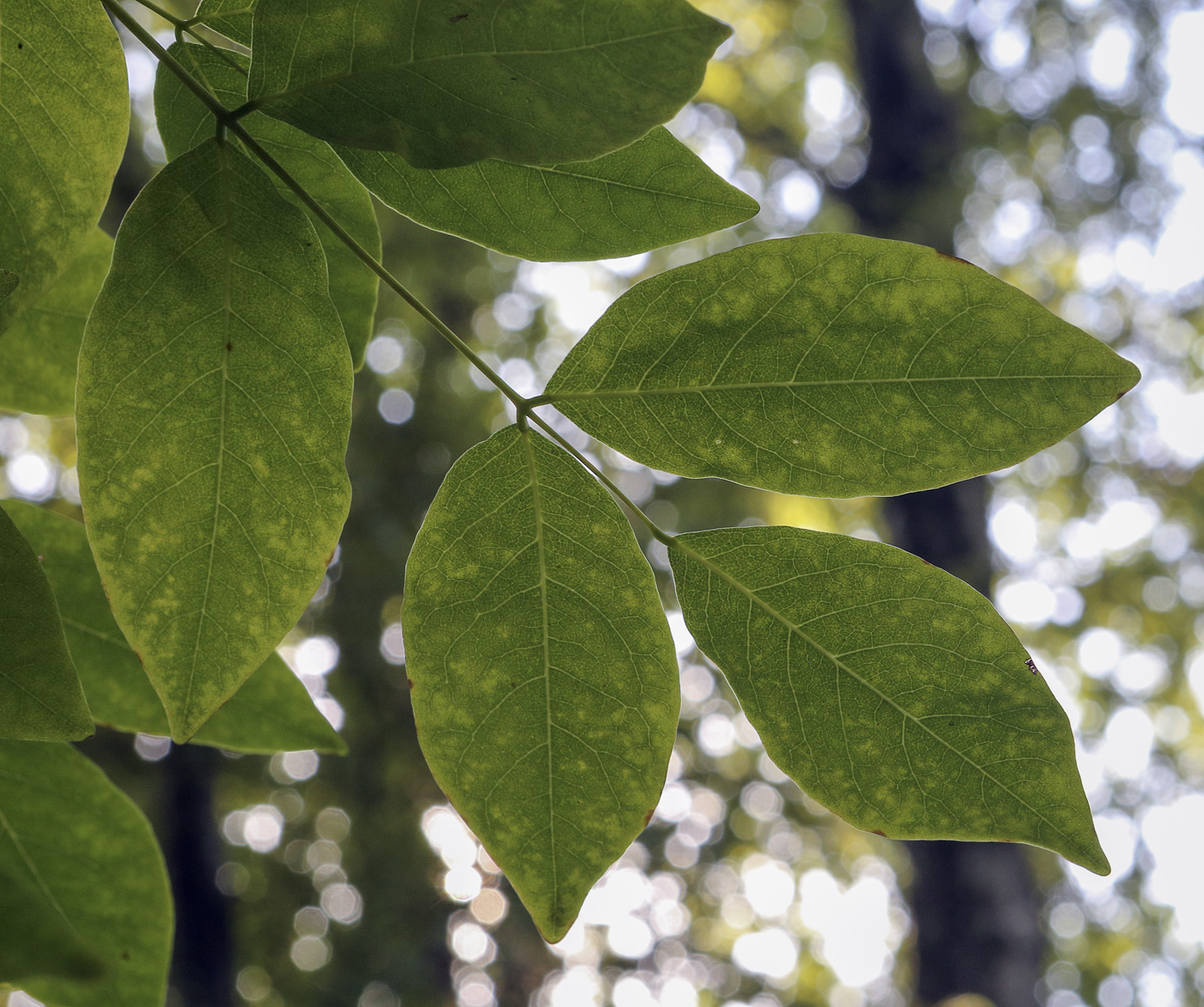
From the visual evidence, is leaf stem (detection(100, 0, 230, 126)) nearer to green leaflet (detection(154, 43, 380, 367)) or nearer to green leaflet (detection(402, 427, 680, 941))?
green leaflet (detection(154, 43, 380, 367))

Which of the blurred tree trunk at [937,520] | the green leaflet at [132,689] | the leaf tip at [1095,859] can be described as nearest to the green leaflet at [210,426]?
the green leaflet at [132,689]

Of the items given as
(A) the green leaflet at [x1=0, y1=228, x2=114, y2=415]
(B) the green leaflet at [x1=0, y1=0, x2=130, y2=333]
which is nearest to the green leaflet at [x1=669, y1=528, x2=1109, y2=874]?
(B) the green leaflet at [x1=0, y1=0, x2=130, y2=333]

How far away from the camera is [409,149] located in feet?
1.64

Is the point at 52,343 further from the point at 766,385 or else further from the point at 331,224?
the point at 766,385

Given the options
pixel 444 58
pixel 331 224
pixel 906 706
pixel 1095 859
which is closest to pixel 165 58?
pixel 331 224

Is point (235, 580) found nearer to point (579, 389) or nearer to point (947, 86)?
point (579, 389)

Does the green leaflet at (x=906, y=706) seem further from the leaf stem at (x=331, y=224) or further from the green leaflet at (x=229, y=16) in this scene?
the green leaflet at (x=229, y=16)

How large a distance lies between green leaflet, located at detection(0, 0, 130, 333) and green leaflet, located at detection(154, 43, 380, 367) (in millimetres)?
103

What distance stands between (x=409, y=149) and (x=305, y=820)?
789 centimetres

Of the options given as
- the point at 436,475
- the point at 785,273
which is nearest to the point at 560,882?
the point at 785,273

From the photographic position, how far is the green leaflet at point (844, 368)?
22.6 inches

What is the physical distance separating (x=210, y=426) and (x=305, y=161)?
24 cm

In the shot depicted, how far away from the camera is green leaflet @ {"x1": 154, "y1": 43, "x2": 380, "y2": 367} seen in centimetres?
65

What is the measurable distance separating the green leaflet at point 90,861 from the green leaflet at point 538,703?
312mm
